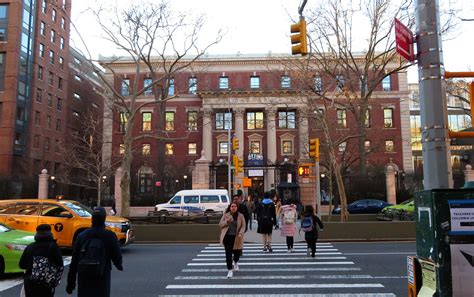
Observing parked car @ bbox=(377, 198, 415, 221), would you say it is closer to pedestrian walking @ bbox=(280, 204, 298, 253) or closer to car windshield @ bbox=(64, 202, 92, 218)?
pedestrian walking @ bbox=(280, 204, 298, 253)

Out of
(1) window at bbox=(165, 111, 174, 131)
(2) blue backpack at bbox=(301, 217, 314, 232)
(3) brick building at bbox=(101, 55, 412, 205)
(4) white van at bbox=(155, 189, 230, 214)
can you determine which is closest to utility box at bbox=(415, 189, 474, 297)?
(2) blue backpack at bbox=(301, 217, 314, 232)

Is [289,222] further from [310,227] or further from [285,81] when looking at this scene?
[285,81]

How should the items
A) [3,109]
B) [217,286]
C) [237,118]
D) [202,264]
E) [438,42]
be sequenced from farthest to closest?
[237,118], [3,109], [202,264], [217,286], [438,42]

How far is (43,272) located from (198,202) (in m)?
22.6

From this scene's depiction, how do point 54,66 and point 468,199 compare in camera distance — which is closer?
point 468,199

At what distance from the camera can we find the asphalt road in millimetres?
8117

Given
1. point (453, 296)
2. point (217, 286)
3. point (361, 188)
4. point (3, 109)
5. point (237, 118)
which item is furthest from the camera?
point (237, 118)

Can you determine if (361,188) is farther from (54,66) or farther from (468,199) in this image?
(54,66)

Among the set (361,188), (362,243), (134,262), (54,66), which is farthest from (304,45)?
(54,66)

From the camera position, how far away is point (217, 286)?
8.57 m

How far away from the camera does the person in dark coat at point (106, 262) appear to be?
5219 mm

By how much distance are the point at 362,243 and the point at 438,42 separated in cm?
1327

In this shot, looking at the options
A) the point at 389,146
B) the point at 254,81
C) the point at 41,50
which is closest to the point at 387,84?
the point at 389,146

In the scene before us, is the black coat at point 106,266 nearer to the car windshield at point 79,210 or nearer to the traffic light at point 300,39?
the traffic light at point 300,39
